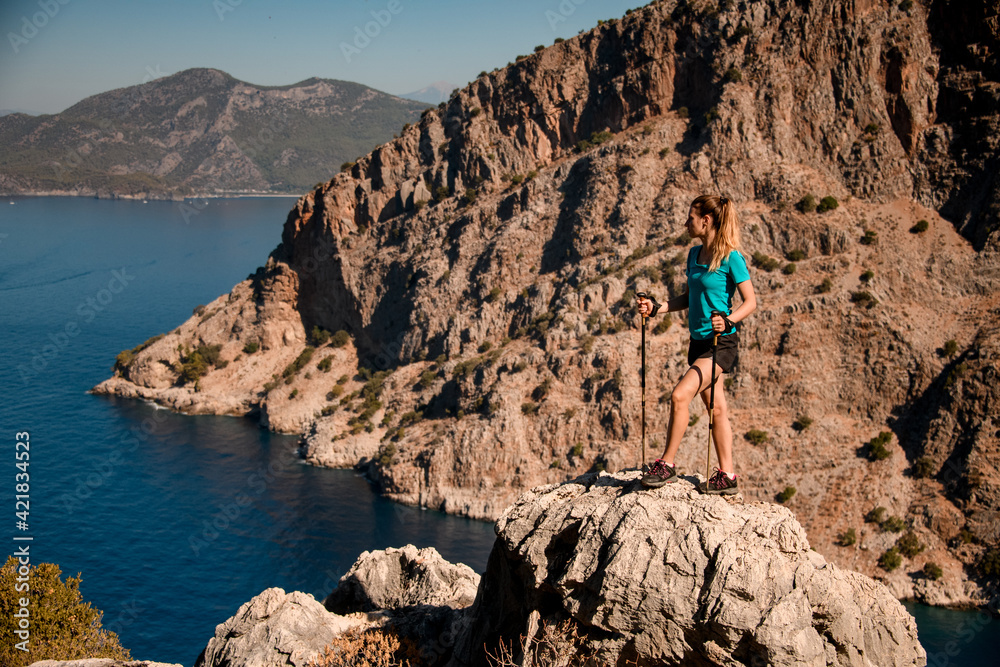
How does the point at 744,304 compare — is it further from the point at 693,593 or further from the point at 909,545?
the point at 909,545

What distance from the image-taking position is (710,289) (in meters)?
11.1

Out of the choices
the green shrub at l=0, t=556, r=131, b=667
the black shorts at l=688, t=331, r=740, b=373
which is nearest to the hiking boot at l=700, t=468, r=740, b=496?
the black shorts at l=688, t=331, r=740, b=373

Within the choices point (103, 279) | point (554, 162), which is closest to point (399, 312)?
point (554, 162)

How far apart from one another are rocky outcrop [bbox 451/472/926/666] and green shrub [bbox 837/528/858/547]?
39.4m

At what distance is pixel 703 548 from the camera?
10.5 m

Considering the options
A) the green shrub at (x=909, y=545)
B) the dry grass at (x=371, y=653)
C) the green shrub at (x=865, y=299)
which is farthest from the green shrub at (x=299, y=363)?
the dry grass at (x=371, y=653)

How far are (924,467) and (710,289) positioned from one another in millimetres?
45690

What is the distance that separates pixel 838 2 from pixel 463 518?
50.9 m

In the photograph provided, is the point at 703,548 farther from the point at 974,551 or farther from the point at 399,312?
the point at 399,312

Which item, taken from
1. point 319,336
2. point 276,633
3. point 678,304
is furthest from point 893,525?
point 319,336

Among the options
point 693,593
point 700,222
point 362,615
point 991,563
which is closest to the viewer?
point 693,593

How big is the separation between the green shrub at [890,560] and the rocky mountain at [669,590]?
39.4 metres

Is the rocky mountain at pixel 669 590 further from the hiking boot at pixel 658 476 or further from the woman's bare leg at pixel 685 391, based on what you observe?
the woman's bare leg at pixel 685 391

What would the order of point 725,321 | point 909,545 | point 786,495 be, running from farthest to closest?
point 786,495
point 909,545
point 725,321
